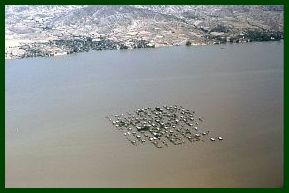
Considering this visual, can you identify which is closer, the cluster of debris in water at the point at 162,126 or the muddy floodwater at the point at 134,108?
the muddy floodwater at the point at 134,108

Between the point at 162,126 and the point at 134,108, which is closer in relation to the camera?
the point at 162,126

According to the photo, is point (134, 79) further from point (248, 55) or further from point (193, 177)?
point (193, 177)

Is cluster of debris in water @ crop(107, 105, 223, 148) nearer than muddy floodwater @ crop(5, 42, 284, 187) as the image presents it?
No

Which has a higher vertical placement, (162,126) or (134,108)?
(162,126)
